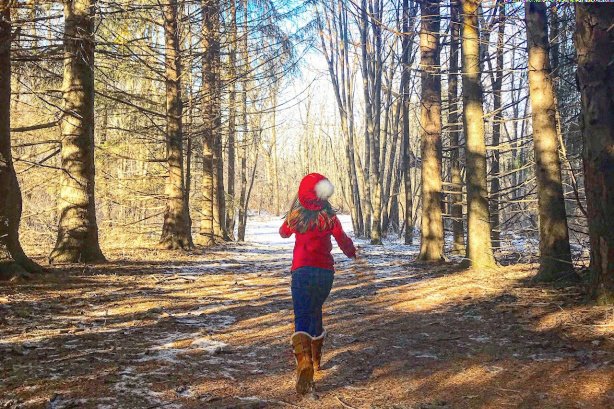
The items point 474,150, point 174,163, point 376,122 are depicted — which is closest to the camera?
point 474,150

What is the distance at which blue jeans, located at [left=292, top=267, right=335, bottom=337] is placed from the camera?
3.85 m

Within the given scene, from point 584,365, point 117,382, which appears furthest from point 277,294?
point 584,365

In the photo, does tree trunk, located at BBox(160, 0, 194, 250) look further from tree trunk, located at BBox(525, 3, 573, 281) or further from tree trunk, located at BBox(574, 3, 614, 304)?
tree trunk, located at BBox(574, 3, 614, 304)

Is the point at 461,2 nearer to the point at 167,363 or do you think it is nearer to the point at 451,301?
the point at 451,301

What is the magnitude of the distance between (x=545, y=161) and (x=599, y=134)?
6.62ft

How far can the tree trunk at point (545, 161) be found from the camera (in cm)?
676

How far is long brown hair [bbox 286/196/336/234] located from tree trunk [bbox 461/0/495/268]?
20.7 feet

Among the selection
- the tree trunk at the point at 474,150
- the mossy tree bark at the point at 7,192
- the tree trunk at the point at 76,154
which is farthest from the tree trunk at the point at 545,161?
the tree trunk at the point at 76,154

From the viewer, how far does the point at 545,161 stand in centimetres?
708

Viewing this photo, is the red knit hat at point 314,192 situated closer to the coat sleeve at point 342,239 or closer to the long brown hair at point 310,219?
the long brown hair at point 310,219

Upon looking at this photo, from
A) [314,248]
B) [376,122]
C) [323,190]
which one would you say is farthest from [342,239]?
[376,122]

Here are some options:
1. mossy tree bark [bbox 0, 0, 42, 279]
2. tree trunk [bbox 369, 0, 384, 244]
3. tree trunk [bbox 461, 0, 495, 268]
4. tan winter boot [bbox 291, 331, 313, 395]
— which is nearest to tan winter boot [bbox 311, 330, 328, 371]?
tan winter boot [bbox 291, 331, 313, 395]

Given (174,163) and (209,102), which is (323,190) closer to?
(174,163)

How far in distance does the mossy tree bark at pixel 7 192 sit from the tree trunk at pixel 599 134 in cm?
752
